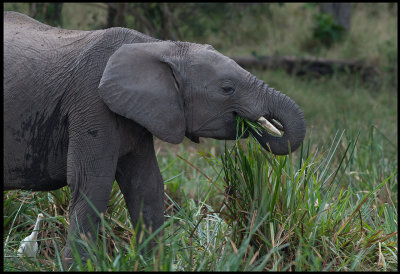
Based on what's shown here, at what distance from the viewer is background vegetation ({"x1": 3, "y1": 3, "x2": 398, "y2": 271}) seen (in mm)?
3945

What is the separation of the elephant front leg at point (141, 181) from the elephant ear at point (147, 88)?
1.28ft

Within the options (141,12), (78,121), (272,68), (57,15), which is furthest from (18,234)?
(272,68)

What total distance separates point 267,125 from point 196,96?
457 millimetres

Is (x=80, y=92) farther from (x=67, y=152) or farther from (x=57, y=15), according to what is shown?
(x=57, y=15)

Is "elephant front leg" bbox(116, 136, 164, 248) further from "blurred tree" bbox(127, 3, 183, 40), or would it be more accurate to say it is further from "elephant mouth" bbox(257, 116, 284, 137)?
"blurred tree" bbox(127, 3, 183, 40)

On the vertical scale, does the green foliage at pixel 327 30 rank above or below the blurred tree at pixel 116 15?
above

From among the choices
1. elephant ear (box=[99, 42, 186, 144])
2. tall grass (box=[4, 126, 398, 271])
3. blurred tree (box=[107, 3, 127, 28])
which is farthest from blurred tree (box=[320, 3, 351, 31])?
elephant ear (box=[99, 42, 186, 144])

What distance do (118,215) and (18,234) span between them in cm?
72

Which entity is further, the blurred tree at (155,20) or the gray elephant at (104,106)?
the blurred tree at (155,20)

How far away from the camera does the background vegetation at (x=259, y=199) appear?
12.9ft

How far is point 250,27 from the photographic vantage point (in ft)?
49.2

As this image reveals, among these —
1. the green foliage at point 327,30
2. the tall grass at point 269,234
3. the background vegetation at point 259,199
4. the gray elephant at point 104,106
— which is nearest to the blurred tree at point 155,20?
the background vegetation at point 259,199

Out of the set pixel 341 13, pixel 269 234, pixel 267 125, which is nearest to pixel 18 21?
pixel 267 125

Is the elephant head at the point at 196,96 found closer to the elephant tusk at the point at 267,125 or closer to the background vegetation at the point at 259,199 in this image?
the elephant tusk at the point at 267,125
